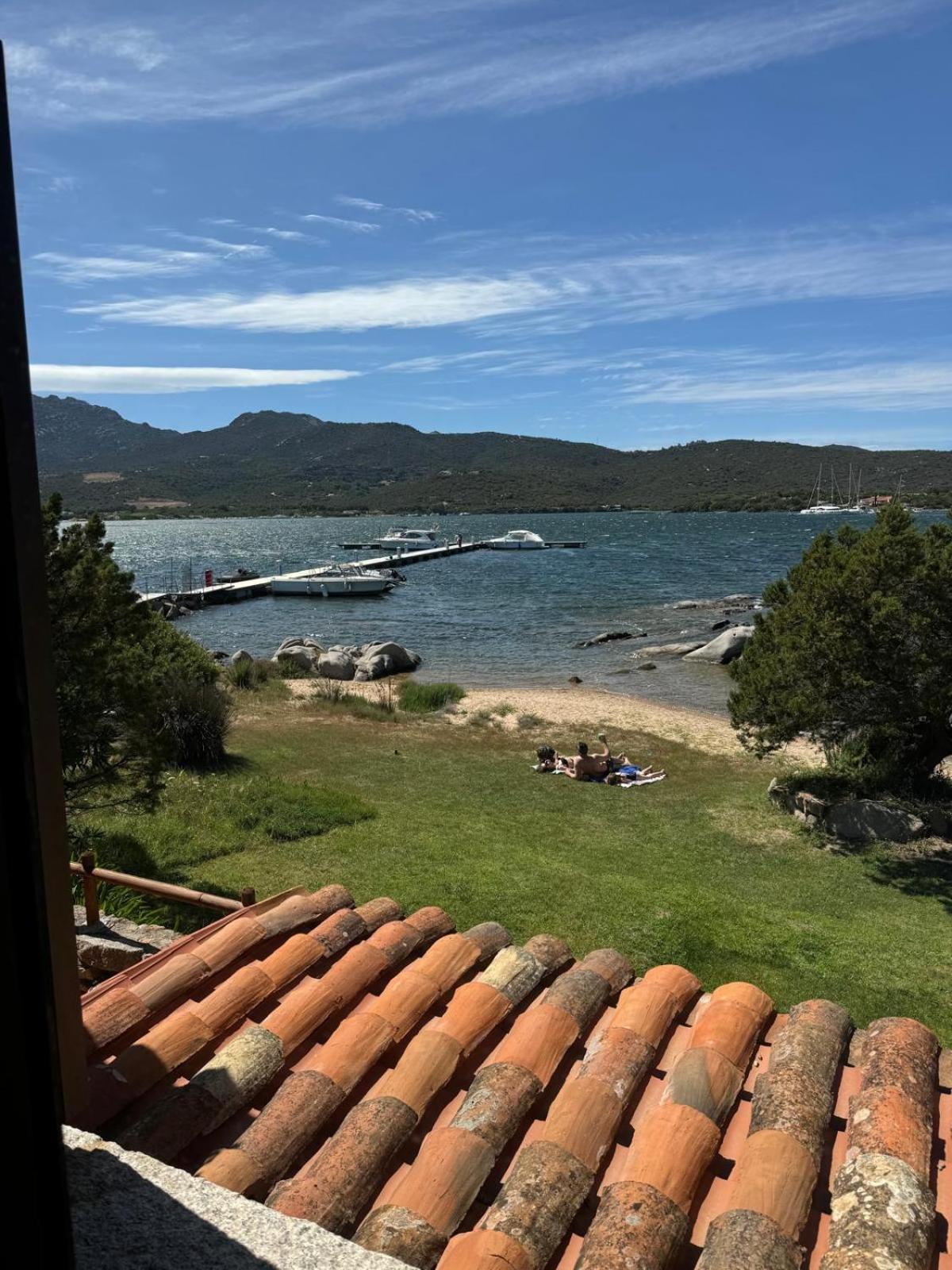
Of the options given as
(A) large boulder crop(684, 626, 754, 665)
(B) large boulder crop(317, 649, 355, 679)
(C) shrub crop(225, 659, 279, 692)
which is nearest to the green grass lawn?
(C) shrub crop(225, 659, 279, 692)

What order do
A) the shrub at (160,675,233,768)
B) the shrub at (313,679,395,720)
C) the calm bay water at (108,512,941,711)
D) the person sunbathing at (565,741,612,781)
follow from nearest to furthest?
1. the shrub at (160,675,233,768)
2. the person sunbathing at (565,741,612,781)
3. the shrub at (313,679,395,720)
4. the calm bay water at (108,512,941,711)

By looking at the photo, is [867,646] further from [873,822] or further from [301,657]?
[301,657]

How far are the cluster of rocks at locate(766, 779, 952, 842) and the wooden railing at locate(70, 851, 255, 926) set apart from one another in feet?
33.0

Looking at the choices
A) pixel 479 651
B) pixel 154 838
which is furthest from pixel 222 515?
pixel 154 838

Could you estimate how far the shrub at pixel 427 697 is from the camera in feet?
77.9

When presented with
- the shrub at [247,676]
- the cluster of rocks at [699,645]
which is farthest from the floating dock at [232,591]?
the cluster of rocks at [699,645]

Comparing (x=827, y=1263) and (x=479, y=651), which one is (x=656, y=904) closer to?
(x=827, y=1263)

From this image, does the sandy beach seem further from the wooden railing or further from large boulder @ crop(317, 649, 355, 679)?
the wooden railing

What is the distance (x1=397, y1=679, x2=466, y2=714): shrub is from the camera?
77.9 ft

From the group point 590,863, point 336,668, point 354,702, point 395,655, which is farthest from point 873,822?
point 395,655

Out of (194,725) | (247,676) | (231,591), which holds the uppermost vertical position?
(231,591)

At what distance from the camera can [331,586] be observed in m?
57.9

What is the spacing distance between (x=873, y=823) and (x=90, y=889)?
36.0 feet

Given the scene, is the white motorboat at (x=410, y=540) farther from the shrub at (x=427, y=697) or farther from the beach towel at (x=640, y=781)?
the beach towel at (x=640, y=781)
